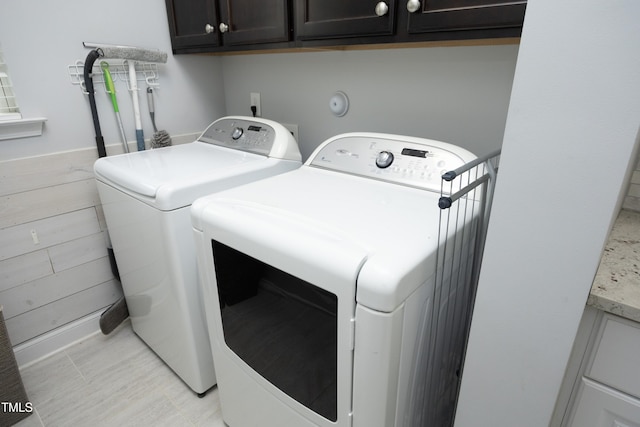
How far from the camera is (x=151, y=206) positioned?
1202 millimetres

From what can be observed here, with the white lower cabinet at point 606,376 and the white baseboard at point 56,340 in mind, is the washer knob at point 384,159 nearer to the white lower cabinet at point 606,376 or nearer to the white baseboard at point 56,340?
the white lower cabinet at point 606,376

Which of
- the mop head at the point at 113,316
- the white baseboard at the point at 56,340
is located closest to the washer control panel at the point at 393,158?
the mop head at the point at 113,316

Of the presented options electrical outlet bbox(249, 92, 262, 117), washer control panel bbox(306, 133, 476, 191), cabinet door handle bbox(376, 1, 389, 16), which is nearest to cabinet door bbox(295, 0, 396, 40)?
cabinet door handle bbox(376, 1, 389, 16)

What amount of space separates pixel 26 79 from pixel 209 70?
872 millimetres

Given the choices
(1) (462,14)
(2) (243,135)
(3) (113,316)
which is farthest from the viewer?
(3) (113,316)

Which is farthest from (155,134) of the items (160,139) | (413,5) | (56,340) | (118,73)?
(413,5)

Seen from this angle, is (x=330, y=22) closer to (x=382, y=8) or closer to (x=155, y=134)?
(x=382, y=8)

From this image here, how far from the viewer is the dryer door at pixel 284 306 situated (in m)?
0.74

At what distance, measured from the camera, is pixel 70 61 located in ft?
5.09

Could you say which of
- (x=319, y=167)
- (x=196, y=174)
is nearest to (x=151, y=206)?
(x=196, y=174)

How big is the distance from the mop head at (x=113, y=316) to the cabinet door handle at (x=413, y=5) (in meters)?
1.88

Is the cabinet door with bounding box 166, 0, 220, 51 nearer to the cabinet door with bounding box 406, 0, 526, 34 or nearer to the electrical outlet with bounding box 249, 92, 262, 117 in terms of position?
the electrical outlet with bounding box 249, 92, 262, 117

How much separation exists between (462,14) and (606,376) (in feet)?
2.83

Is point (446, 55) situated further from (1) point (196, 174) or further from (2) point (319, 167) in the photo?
(1) point (196, 174)
